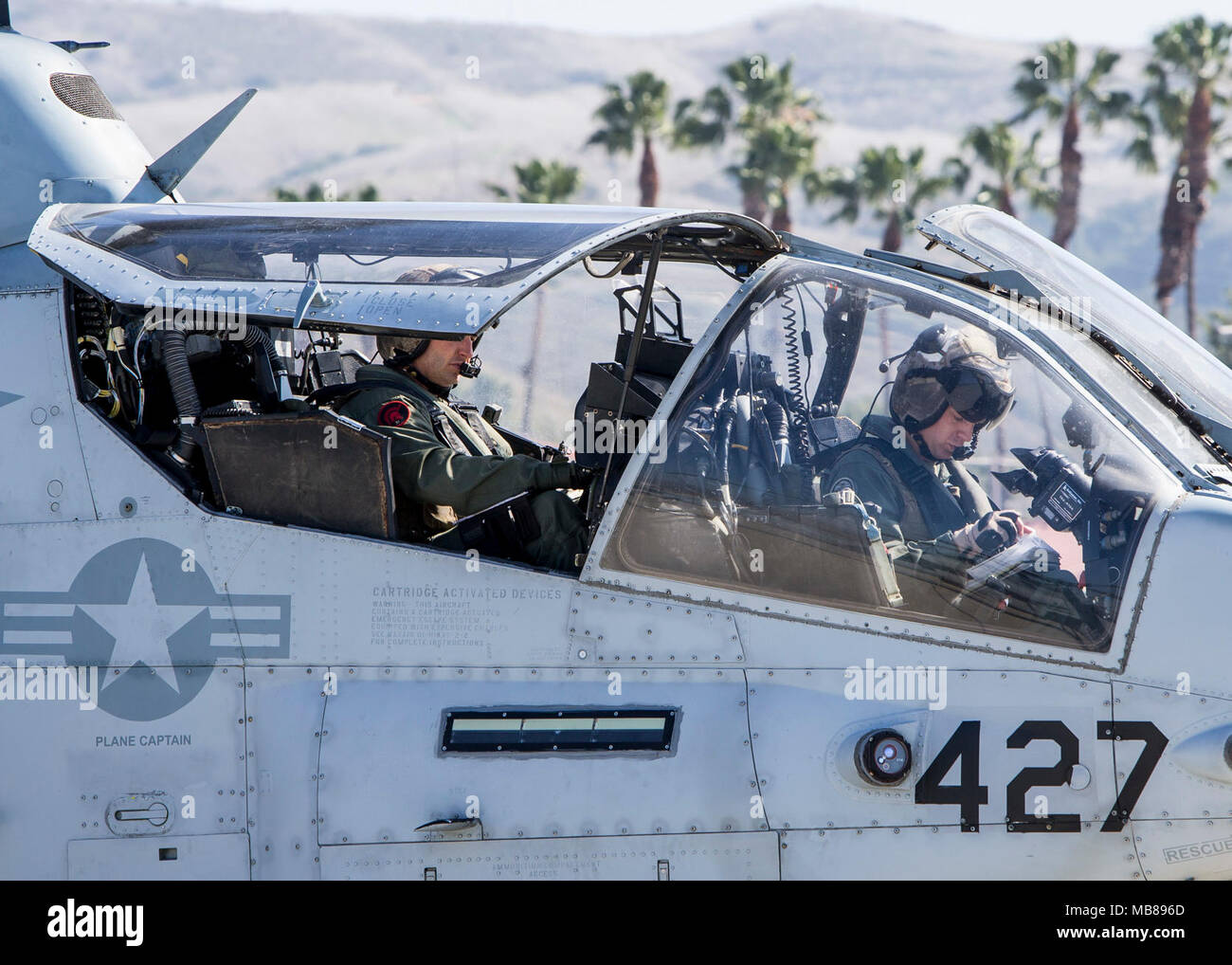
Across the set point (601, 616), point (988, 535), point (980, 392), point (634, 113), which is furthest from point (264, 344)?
point (634, 113)

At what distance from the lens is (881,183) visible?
28.5m

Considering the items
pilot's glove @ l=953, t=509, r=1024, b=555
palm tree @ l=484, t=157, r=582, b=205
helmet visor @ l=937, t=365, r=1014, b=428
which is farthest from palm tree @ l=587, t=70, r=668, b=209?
pilot's glove @ l=953, t=509, r=1024, b=555

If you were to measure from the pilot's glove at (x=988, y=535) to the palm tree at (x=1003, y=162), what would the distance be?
2522 cm

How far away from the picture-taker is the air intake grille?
4.76 m

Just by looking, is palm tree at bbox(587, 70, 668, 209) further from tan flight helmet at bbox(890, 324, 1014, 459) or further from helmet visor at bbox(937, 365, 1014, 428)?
helmet visor at bbox(937, 365, 1014, 428)

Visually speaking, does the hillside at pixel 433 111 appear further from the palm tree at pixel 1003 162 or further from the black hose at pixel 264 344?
the black hose at pixel 264 344

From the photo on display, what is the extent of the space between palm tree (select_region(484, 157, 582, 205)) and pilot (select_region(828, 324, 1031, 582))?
24.5 meters

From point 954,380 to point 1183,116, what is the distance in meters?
27.5

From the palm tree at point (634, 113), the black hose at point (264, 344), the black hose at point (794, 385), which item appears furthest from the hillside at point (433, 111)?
the black hose at point (794, 385)

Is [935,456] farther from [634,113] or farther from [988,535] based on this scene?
[634,113]

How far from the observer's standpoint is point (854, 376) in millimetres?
4156

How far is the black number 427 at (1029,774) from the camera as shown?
127 inches
